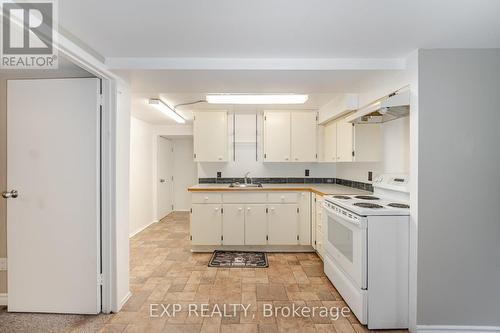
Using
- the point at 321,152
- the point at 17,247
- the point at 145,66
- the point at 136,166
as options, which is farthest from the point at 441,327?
the point at 136,166

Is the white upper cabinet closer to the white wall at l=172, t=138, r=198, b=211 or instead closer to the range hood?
the range hood

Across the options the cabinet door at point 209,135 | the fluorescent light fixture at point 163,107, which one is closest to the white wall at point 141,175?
the fluorescent light fixture at point 163,107

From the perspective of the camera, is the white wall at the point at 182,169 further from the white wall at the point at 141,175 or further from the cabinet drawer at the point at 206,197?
the cabinet drawer at the point at 206,197

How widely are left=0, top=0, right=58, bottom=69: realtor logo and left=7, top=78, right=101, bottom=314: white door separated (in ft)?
0.72

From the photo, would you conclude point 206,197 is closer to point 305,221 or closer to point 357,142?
point 305,221

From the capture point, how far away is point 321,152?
408cm

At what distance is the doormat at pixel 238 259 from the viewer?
10.5ft

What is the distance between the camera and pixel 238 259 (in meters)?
3.39

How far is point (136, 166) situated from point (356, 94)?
12.7ft

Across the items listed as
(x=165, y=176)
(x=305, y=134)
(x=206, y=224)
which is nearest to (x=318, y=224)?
(x=305, y=134)

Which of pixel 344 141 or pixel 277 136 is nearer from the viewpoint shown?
pixel 344 141

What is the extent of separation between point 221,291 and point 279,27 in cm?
244

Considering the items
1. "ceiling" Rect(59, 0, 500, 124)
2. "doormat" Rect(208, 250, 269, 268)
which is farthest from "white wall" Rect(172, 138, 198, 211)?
"ceiling" Rect(59, 0, 500, 124)

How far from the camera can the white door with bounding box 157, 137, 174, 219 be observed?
18.2ft
